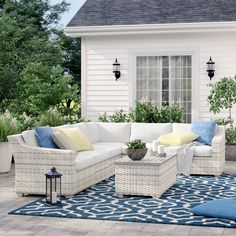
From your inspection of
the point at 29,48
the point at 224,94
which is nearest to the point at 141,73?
the point at 224,94

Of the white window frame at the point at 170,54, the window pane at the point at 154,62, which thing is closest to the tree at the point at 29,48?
the white window frame at the point at 170,54

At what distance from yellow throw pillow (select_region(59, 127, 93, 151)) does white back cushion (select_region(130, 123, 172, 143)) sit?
1540mm

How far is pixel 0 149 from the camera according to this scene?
383 inches

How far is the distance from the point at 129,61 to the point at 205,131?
3.53 metres

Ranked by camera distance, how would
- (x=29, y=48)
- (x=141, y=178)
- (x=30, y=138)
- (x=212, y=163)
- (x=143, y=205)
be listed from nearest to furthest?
1. (x=143, y=205)
2. (x=141, y=178)
3. (x=30, y=138)
4. (x=212, y=163)
5. (x=29, y=48)

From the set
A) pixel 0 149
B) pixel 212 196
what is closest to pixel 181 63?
pixel 0 149

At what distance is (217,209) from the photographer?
20.8ft

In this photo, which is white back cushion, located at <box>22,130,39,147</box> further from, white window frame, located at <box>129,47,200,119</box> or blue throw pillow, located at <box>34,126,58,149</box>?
white window frame, located at <box>129,47,200,119</box>

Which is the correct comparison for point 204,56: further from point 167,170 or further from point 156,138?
point 167,170

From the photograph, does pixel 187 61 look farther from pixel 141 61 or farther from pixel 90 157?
pixel 90 157

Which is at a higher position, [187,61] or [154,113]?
[187,61]

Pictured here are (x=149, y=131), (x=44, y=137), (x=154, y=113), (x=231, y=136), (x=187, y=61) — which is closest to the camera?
(x=44, y=137)

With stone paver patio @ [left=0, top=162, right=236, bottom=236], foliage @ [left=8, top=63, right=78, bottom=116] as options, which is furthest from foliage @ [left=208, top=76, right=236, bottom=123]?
stone paver patio @ [left=0, top=162, right=236, bottom=236]

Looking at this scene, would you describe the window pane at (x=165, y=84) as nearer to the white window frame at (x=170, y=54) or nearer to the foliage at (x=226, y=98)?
the white window frame at (x=170, y=54)
